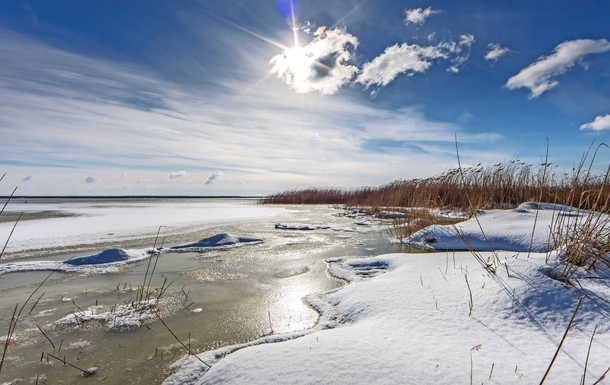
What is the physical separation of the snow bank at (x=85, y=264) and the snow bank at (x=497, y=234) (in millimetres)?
3701

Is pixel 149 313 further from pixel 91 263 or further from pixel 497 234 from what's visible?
pixel 497 234

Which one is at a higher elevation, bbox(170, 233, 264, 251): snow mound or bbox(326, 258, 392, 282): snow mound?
bbox(326, 258, 392, 282): snow mound

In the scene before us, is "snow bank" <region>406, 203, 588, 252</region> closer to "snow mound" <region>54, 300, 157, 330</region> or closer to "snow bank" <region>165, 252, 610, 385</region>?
"snow bank" <region>165, 252, 610, 385</region>

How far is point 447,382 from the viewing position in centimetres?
90

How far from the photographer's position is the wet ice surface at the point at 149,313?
1.38m

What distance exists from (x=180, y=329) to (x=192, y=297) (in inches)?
20.8

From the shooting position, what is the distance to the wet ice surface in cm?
138

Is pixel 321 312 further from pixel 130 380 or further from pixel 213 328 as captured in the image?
pixel 130 380

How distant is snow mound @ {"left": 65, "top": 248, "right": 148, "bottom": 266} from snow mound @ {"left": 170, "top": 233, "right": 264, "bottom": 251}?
0.63m

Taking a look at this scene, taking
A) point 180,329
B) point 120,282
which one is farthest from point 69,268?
point 180,329

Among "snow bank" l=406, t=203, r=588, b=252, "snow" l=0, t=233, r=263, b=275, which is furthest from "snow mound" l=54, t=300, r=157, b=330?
"snow bank" l=406, t=203, r=588, b=252

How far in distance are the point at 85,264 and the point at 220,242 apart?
1641mm

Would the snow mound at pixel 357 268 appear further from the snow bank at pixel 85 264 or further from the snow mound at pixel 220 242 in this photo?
the snow bank at pixel 85 264

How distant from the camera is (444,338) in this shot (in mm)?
1215
